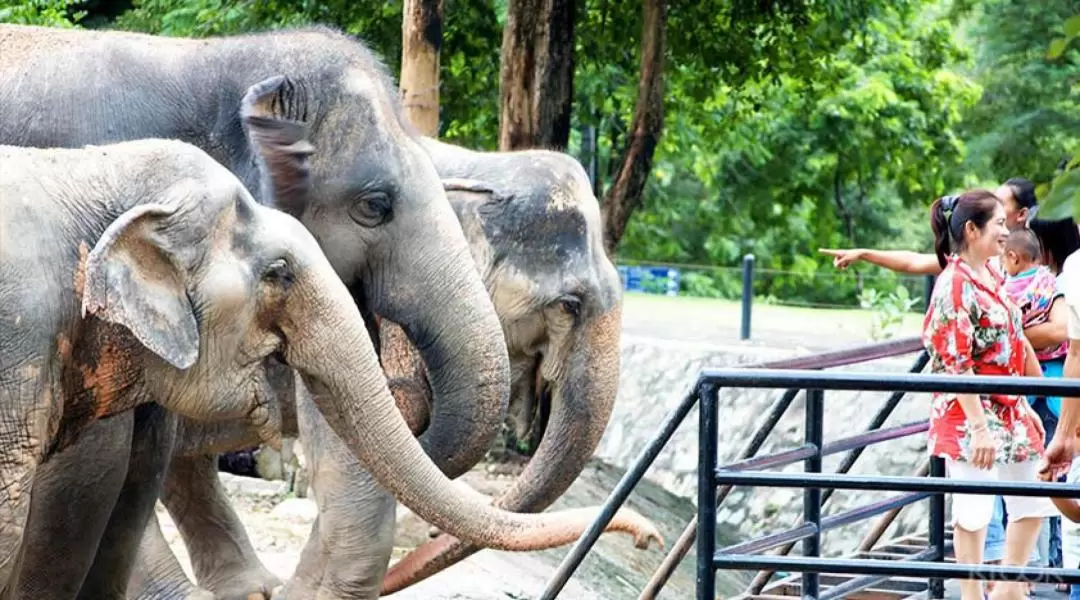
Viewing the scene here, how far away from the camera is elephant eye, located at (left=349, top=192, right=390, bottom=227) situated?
7590 mm

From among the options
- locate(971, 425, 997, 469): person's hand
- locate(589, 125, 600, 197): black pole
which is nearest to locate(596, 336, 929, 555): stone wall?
locate(589, 125, 600, 197): black pole

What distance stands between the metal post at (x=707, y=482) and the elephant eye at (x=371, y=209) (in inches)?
86.1

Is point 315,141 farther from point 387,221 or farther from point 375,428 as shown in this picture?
point 375,428

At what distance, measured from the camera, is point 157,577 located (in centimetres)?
806

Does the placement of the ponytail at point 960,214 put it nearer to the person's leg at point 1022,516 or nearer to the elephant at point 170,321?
the person's leg at point 1022,516

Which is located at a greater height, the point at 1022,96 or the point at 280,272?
the point at 280,272

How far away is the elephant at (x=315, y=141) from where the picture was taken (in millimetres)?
7109

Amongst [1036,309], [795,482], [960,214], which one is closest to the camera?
[795,482]

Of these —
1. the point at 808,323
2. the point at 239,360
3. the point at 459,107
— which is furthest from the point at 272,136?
the point at 808,323

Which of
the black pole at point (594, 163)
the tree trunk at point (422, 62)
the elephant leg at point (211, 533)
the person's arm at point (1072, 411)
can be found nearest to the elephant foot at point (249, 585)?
the elephant leg at point (211, 533)

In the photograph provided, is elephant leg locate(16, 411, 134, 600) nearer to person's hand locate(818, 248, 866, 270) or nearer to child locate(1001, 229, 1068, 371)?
person's hand locate(818, 248, 866, 270)

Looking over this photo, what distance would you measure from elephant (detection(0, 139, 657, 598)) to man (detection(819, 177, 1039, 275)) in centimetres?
Result: 275

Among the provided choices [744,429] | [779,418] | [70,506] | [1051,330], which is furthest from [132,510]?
[744,429]

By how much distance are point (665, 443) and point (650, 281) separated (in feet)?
83.5
